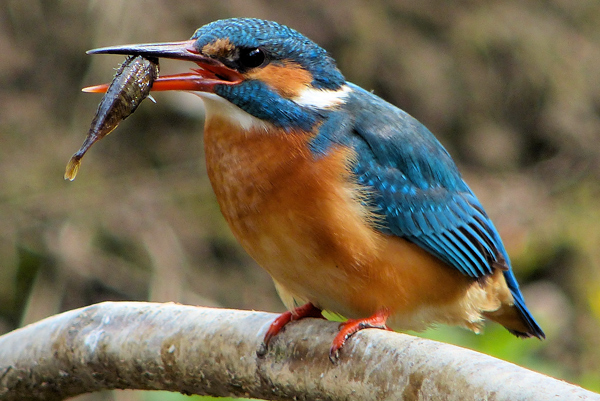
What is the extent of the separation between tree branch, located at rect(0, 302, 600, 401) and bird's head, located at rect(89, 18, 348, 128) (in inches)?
27.7

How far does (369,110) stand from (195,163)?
2688 mm

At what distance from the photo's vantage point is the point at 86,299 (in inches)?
189

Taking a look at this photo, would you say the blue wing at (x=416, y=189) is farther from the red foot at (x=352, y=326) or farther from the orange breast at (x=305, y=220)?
the red foot at (x=352, y=326)

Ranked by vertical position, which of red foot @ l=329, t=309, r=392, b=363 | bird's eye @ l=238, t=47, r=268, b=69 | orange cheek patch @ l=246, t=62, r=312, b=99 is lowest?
red foot @ l=329, t=309, r=392, b=363

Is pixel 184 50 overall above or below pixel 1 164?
above

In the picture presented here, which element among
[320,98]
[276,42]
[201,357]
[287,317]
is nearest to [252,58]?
[276,42]

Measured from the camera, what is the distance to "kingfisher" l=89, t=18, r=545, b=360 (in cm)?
250

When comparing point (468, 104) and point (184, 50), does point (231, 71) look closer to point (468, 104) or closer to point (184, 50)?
Result: point (184, 50)

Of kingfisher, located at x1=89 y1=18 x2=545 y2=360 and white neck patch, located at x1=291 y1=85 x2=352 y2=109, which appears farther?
white neck patch, located at x1=291 y1=85 x2=352 y2=109

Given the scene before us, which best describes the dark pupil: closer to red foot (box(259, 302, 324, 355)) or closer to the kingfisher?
the kingfisher

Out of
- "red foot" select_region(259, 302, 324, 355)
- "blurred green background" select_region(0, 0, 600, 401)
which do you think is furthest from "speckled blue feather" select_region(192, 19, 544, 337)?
"blurred green background" select_region(0, 0, 600, 401)

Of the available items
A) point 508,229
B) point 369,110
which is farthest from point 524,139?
point 369,110

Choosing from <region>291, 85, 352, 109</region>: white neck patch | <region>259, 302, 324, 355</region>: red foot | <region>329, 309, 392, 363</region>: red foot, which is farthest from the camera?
<region>291, 85, 352, 109</region>: white neck patch

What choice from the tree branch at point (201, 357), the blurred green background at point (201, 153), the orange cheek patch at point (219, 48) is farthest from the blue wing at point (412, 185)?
the blurred green background at point (201, 153)
